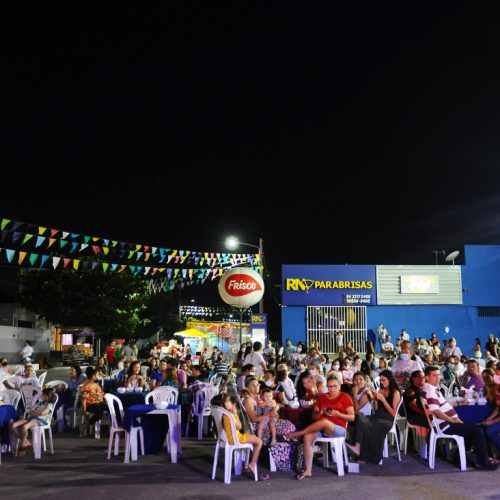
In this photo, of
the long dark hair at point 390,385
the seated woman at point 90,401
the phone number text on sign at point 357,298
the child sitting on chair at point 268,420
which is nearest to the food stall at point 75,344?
the phone number text on sign at point 357,298

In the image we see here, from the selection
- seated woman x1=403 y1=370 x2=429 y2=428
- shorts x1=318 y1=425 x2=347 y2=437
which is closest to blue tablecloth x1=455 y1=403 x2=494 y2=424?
seated woman x1=403 y1=370 x2=429 y2=428

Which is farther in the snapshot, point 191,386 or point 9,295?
point 9,295

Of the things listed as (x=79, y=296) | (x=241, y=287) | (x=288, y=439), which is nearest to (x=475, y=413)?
(x=288, y=439)

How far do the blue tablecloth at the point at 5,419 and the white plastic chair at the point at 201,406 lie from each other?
2912 millimetres

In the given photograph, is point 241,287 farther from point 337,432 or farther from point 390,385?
point 337,432

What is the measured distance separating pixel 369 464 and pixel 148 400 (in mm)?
3727

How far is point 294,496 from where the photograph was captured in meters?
5.89

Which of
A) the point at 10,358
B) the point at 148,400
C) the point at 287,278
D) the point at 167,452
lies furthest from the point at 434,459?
the point at 10,358

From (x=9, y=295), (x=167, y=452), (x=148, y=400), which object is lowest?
(x=167, y=452)

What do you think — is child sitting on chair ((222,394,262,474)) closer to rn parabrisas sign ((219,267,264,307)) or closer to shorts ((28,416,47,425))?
shorts ((28,416,47,425))

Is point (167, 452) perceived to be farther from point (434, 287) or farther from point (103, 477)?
point (434, 287)

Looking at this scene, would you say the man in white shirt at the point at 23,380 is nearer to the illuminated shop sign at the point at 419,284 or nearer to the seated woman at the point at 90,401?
the seated woman at the point at 90,401

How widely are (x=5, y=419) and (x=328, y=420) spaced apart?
15.2 ft

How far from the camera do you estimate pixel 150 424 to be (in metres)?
8.17
